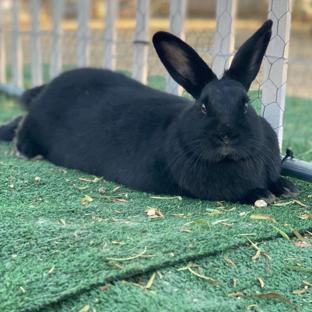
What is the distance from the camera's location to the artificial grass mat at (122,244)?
1.63m

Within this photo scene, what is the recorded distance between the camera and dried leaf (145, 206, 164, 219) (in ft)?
7.08

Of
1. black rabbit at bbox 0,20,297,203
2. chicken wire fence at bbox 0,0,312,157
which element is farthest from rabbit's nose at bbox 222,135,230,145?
chicken wire fence at bbox 0,0,312,157

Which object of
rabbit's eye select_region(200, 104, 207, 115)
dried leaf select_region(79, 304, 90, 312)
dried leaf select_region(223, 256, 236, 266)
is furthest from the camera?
rabbit's eye select_region(200, 104, 207, 115)

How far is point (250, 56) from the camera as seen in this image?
A: 2322mm

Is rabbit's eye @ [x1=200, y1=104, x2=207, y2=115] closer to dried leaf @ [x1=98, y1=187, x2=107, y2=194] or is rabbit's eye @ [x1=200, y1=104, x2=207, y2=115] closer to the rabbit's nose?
the rabbit's nose

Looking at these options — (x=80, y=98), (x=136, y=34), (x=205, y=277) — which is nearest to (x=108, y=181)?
(x=80, y=98)

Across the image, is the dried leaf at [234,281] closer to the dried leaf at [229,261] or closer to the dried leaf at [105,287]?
the dried leaf at [229,261]

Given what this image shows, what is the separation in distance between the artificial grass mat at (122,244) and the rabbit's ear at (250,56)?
1.44 ft

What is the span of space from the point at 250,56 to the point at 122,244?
837 mm

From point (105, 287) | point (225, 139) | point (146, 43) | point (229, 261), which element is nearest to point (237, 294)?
point (229, 261)

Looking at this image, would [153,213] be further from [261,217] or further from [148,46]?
[148,46]

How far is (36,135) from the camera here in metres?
3.07

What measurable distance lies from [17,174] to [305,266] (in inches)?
48.3

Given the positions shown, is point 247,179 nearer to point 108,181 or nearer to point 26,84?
point 108,181
